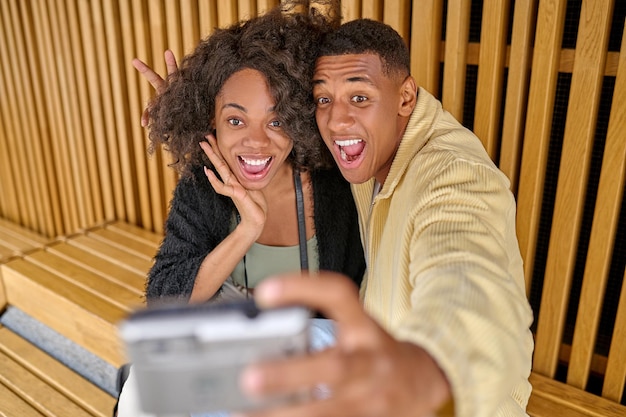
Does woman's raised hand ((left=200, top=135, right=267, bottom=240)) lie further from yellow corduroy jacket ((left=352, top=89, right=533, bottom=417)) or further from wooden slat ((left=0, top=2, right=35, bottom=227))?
wooden slat ((left=0, top=2, right=35, bottom=227))

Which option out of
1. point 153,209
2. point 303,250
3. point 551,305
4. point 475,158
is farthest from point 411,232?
point 153,209

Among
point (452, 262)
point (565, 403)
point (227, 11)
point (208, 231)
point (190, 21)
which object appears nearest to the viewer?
point (452, 262)

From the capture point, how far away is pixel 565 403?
226 centimetres

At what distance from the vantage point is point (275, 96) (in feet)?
6.01

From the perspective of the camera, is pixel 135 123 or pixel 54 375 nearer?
pixel 54 375

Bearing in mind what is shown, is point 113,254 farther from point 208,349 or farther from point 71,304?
point 208,349

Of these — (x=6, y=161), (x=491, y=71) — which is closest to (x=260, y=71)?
(x=491, y=71)

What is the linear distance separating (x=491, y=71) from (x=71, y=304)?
2.17 metres

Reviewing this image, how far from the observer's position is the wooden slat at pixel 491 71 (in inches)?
84.8

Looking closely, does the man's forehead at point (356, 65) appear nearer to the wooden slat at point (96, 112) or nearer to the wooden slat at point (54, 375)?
the wooden slat at point (54, 375)

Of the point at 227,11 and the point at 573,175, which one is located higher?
the point at 227,11

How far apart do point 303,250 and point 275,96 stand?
549mm

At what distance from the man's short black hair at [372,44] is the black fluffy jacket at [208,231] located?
0.52 metres

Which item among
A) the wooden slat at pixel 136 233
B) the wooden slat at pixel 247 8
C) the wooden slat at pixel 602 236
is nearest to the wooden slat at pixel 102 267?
the wooden slat at pixel 136 233
